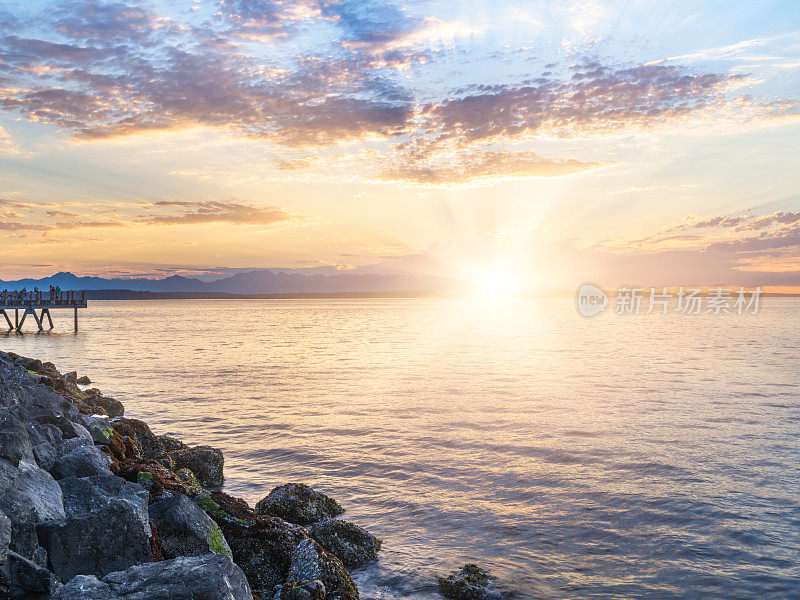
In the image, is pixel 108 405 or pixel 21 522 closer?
pixel 21 522

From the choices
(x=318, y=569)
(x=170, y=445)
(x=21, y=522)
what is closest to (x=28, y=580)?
(x=21, y=522)

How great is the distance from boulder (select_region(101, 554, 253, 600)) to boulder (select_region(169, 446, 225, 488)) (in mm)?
10090

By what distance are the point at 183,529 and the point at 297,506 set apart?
4.48m

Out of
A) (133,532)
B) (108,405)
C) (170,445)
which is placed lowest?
(108,405)

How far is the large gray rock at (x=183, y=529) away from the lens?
27.8 feet

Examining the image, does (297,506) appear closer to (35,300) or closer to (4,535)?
(4,535)

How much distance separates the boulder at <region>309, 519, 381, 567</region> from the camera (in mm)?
11336

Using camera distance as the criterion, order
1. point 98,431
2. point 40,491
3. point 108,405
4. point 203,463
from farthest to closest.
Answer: point 108,405
point 203,463
point 98,431
point 40,491

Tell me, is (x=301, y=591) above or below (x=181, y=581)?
below

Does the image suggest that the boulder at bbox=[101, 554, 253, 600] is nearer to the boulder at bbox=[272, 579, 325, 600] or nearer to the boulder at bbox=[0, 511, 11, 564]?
the boulder at bbox=[0, 511, 11, 564]

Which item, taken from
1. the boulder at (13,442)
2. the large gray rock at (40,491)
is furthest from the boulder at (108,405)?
the large gray rock at (40,491)

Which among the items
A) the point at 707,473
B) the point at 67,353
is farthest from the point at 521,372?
the point at 67,353

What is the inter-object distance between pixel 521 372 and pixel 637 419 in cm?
1575

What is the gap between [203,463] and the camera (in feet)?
53.0
